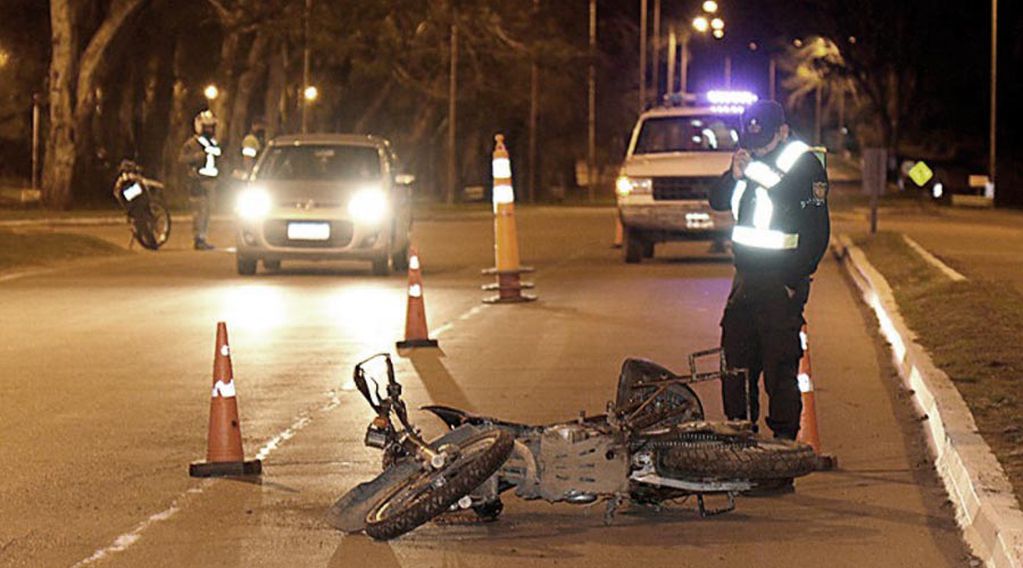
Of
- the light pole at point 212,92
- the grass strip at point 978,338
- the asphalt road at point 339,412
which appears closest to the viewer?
the asphalt road at point 339,412

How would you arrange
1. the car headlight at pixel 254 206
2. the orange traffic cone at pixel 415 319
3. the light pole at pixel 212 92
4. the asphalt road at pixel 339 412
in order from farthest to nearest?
the light pole at pixel 212 92, the car headlight at pixel 254 206, the orange traffic cone at pixel 415 319, the asphalt road at pixel 339 412

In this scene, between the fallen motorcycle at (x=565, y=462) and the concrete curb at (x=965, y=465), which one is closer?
the concrete curb at (x=965, y=465)

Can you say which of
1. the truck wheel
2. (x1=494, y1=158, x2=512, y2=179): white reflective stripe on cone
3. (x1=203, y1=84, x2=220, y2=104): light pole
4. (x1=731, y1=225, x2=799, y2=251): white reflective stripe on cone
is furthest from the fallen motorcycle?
(x1=203, y1=84, x2=220, y2=104): light pole

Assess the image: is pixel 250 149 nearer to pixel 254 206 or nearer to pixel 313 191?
pixel 313 191

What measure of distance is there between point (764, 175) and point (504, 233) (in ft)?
34.5

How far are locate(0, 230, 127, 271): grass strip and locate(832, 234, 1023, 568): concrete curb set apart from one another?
14148 mm

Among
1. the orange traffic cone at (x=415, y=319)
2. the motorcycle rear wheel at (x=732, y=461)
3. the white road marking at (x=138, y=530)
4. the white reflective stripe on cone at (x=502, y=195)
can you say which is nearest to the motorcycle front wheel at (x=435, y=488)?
the motorcycle rear wheel at (x=732, y=461)

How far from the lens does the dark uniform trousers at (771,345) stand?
34.9ft

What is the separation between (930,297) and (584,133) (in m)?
58.6

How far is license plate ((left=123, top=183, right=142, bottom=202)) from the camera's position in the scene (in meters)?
30.6

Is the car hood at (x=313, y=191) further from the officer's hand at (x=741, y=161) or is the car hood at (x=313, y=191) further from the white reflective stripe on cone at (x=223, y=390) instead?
the officer's hand at (x=741, y=161)

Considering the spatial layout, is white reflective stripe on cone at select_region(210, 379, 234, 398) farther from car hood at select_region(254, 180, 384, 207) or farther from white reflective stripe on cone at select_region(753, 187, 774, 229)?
car hood at select_region(254, 180, 384, 207)

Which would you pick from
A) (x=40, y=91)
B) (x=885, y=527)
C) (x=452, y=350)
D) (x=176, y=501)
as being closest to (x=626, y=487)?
(x=885, y=527)

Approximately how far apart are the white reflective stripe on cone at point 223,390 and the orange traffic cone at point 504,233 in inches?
389
